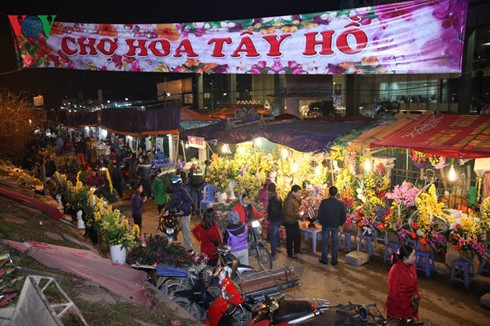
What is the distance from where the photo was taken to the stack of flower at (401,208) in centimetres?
834

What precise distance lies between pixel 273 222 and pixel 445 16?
5.63 m

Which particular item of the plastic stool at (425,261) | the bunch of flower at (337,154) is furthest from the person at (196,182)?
the plastic stool at (425,261)

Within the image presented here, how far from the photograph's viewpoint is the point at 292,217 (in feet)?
30.3

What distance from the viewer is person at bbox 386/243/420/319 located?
17.2 feet

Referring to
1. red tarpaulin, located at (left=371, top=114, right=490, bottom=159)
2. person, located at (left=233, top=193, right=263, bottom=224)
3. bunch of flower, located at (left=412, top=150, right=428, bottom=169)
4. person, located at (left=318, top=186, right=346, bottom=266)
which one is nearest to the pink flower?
person, located at (left=233, top=193, right=263, bottom=224)

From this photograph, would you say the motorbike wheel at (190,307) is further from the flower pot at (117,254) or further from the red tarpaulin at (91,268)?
the flower pot at (117,254)

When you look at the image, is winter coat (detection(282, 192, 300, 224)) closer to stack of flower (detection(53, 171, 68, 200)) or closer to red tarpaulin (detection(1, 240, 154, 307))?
red tarpaulin (detection(1, 240, 154, 307))

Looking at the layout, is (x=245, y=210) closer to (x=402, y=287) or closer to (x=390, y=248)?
(x=390, y=248)

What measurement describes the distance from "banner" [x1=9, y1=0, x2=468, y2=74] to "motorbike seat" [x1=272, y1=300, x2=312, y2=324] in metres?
4.35

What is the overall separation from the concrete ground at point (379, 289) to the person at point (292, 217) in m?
0.30

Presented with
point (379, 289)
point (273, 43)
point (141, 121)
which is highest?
point (273, 43)

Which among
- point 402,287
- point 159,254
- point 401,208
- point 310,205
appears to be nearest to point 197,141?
point 310,205

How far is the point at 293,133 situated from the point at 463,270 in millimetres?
5306

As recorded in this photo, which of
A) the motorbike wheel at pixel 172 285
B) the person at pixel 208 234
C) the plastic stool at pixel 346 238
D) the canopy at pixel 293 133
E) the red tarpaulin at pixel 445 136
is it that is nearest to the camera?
the motorbike wheel at pixel 172 285
